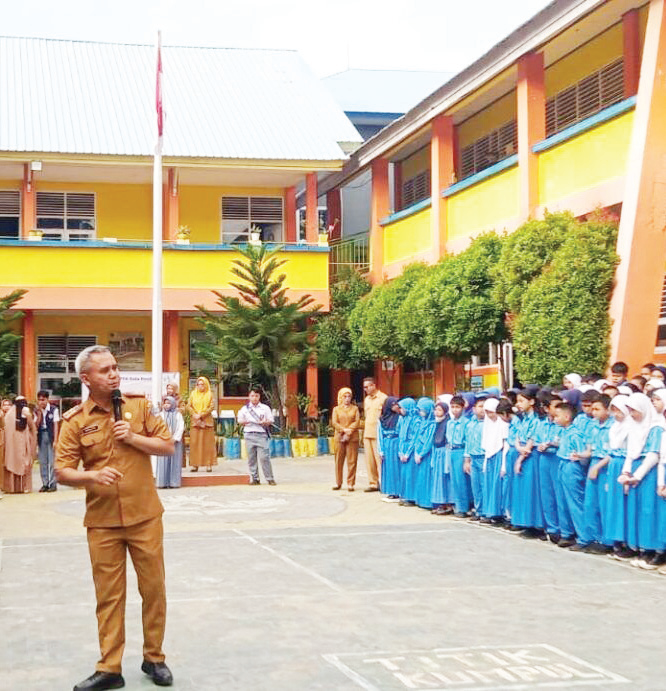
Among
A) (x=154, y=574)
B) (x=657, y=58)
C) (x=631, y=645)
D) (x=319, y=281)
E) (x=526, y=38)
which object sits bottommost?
(x=631, y=645)

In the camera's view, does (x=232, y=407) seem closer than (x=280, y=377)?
No

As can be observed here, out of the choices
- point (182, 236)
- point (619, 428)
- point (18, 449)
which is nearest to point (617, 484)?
point (619, 428)

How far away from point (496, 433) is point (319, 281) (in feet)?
50.3

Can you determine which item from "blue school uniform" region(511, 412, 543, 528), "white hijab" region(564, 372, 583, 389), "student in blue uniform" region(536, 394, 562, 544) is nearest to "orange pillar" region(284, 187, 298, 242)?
"white hijab" region(564, 372, 583, 389)

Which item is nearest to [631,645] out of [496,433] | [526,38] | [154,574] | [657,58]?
[154,574]

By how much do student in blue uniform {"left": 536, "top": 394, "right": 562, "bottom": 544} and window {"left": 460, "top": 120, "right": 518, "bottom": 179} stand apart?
1186cm

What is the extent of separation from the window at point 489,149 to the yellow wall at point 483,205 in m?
1.41

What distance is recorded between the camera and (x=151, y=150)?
28578 millimetres

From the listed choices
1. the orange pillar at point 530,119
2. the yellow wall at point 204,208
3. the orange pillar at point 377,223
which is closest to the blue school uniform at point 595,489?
the orange pillar at point 530,119

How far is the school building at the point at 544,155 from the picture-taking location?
55.1 feet

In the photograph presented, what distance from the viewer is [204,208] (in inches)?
1261

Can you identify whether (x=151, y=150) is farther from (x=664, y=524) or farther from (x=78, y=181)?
(x=664, y=524)

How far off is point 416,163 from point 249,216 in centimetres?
476

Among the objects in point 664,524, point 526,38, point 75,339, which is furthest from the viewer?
point 75,339
